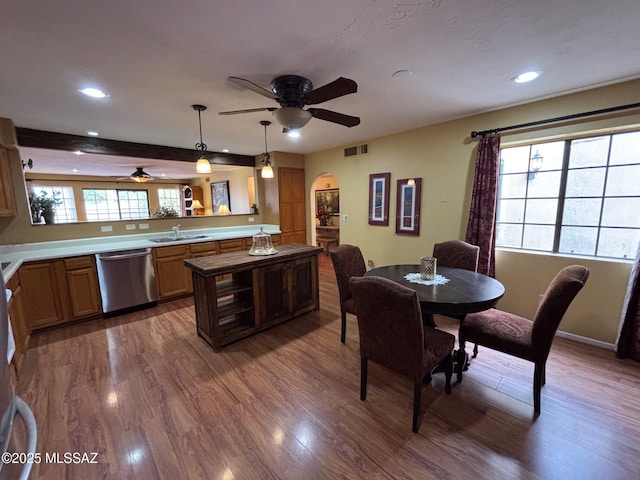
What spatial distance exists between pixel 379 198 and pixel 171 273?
3.37 m

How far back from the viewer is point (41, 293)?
3006 mm

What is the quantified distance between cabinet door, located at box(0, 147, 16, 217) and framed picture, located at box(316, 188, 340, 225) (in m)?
5.60

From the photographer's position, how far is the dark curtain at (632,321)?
2305 mm

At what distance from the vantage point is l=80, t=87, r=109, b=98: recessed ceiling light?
2219mm

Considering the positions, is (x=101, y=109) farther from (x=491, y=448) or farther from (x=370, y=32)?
(x=491, y=448)

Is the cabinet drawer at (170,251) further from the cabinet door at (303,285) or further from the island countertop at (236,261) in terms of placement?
the cabinet door at (303,285)

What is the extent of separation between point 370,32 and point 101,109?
2.74 meters

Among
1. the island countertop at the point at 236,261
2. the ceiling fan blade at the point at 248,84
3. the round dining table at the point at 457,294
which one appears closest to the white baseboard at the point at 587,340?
the round dining table at the point at 457,294

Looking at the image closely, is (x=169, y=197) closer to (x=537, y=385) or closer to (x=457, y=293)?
(x=457, y=293)

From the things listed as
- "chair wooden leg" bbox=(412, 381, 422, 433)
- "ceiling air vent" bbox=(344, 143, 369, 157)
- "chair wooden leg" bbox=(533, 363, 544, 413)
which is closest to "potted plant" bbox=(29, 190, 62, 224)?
"ceiling air vent" bbox=(344, 143, 369, 157)

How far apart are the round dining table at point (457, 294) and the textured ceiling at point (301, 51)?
1668 millimetres

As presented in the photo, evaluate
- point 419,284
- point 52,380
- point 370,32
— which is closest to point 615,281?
point 419,284

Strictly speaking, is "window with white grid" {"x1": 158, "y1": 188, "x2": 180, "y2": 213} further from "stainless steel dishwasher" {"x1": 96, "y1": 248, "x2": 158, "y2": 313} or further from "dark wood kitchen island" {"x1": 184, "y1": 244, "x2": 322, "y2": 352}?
"dark wood kitchen island" {"x1": 184, "y1": 244, "x2": 322, "y2": 352}

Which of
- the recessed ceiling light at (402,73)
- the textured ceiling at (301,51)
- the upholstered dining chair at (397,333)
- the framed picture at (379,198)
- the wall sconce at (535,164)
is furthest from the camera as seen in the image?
the framed picture at (379,198)
